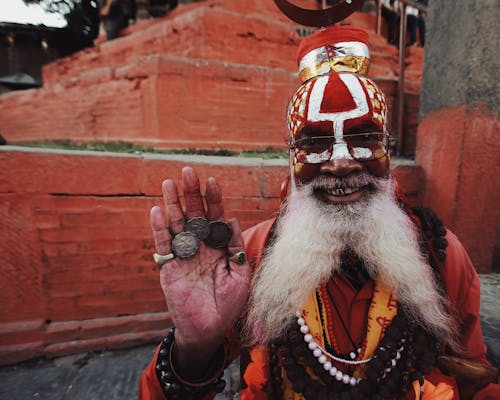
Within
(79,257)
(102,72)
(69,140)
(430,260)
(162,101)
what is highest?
(102,72)

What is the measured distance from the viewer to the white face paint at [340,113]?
127 cm

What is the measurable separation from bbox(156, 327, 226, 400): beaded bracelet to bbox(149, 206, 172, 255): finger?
391 millimetres

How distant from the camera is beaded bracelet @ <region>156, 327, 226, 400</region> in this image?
1.07 m

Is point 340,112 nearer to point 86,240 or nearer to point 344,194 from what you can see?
point 344,194

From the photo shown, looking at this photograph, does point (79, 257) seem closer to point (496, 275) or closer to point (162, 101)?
point (162, 101)

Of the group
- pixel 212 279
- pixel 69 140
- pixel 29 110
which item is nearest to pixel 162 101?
pixel 69 140

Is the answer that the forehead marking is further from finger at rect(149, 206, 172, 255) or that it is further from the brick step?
the brick step

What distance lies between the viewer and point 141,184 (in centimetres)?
228

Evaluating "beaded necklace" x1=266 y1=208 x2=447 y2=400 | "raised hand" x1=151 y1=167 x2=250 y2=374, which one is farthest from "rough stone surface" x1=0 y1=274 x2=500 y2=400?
"raised hand" x1=151 y1=167 x2=250 y2=374

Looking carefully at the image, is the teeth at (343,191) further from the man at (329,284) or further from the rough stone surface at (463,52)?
the rough stone surface at (463,52)

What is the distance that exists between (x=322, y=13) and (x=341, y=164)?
3.09 ft

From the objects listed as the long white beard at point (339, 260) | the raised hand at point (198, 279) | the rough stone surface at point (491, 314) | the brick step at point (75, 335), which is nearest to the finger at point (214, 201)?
the raised hand at point (198, 279)

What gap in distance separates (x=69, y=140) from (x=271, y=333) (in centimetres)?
549

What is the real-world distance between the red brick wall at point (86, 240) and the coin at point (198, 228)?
1.31 meters
